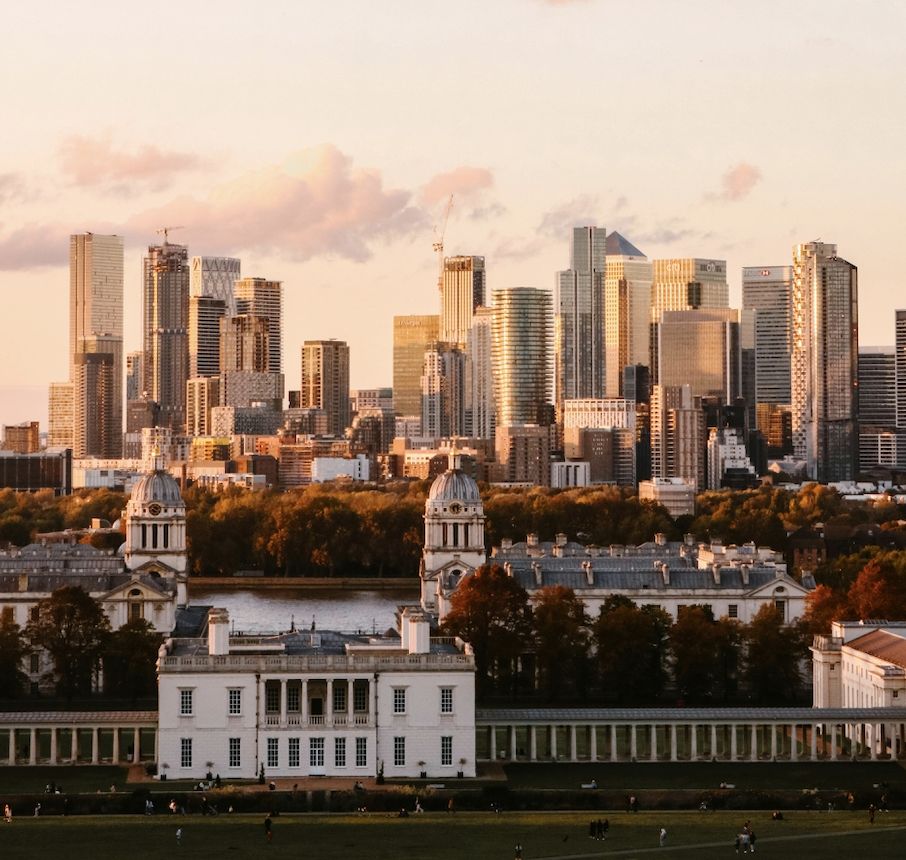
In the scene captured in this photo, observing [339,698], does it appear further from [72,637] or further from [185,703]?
[72,637]

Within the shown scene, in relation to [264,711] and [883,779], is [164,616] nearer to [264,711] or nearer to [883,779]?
[264,711]

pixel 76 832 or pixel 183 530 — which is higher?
pixel 183 530

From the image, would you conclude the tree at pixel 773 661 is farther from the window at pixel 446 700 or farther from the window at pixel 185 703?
the window at pixel 185 703

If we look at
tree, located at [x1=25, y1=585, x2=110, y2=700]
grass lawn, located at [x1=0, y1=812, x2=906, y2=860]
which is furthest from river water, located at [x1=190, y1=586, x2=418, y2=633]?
grass lawn, located at [x1=0, y1=812, x2=906, y2=860]

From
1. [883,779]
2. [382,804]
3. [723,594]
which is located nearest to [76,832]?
[382,804]

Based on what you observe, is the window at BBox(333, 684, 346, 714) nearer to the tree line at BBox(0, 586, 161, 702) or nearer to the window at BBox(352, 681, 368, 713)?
the window at BBox(352, 681, 368, 713)

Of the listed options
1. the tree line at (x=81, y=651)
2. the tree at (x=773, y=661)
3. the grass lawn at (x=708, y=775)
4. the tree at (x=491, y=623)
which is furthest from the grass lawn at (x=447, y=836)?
the tree at (x=491, y=623)

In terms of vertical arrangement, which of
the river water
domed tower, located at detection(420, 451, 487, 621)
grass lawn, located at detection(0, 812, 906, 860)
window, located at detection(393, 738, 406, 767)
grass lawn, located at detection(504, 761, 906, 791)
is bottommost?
grass lawn, located at detection(0, 812, 906, 860)
